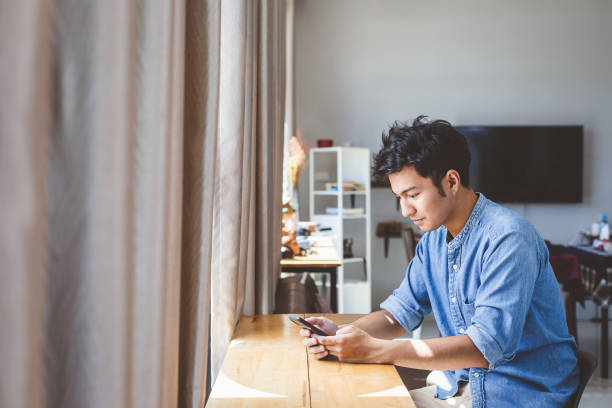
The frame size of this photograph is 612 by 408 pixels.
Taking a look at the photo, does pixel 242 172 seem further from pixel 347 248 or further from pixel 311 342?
pixel 347 248

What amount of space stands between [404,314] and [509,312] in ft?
1.42

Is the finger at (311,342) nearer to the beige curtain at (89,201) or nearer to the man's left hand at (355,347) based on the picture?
the man's left hand at (355,347)

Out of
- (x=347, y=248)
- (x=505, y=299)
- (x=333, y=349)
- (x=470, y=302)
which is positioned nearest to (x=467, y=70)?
(x=347, y=248)

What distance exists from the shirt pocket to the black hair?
0.31 metres

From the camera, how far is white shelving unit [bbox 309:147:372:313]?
4.91 meters

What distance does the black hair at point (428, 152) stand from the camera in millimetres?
1297

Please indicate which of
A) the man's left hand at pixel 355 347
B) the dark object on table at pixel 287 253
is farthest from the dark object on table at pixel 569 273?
the man's left hand at pixel 355 347

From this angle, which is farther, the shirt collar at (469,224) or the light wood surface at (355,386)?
the shirt collar at (469,224)

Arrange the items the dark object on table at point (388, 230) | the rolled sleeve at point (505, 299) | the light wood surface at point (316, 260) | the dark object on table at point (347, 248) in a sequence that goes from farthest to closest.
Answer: the dark object on table at point (388, 230) < the dark object on table at point (347, 248) < the light wood surface at point (316, 260) < the rolled sleeve at point (505, 299)

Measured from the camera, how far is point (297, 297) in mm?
2189

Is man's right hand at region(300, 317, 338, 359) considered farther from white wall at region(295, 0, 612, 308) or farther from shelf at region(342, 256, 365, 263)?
white wall at region(295, 0, 612, 308)

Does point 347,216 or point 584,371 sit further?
point 347,216

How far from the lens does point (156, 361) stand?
60cm

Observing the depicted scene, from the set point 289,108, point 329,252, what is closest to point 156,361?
point 329,252
